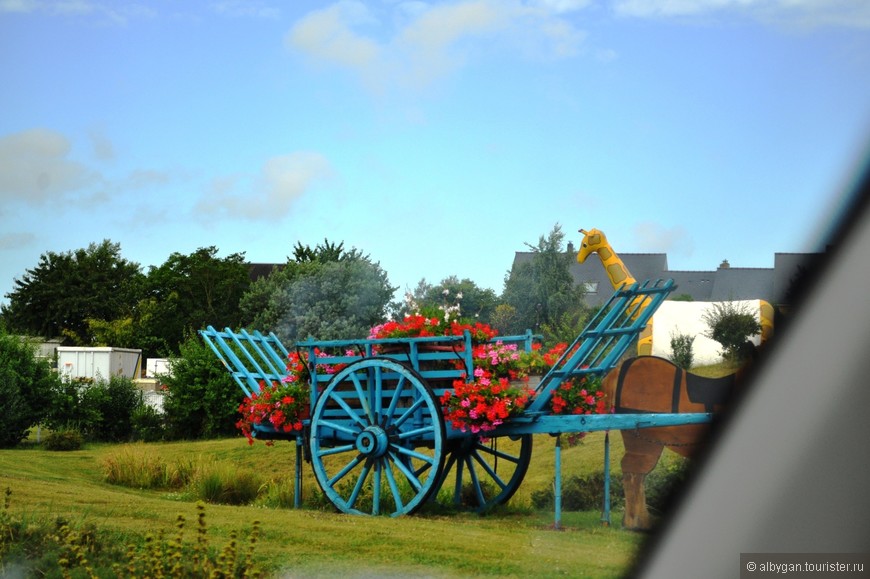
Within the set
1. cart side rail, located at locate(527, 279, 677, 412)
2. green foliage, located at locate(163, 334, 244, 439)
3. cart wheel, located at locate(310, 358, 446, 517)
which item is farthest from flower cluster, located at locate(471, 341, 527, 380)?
green foliage, located at locate(163, 334, 244, 439)

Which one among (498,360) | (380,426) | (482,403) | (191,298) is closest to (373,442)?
(380,426)

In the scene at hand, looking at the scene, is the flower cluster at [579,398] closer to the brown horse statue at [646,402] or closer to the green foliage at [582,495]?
the brown horse statue at [646,402]

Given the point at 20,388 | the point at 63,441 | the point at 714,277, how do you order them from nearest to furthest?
1. the point at 714,277
2. the point at 63,441
3. the point at 20,388

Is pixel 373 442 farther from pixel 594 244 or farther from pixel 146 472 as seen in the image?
pixel 594 244

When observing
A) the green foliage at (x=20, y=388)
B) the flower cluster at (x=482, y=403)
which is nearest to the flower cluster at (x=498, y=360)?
the flower cluster at (x=482, y=403)

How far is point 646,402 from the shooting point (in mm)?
8547

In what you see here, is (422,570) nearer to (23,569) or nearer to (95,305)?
(23,569)

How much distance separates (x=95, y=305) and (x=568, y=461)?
106 feet

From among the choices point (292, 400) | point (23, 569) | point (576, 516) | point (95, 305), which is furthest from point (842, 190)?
point (95, 305)

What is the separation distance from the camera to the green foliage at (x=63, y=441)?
20672mm

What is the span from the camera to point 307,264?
33.9 meters

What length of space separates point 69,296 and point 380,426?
35075mm

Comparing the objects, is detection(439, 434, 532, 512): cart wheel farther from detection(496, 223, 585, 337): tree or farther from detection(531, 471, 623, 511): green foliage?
detection(496, 223, 585, 337): tree

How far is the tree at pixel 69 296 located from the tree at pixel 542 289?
18.3m
